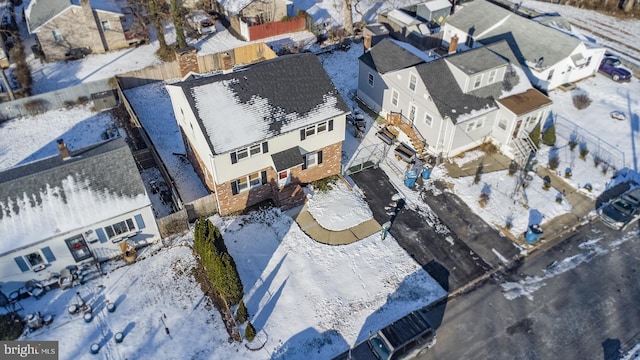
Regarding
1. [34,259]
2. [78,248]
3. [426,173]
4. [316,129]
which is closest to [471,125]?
[426,173]

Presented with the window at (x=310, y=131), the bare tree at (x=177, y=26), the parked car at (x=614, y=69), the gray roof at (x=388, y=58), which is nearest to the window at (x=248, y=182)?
the window at (x=310, y=131)

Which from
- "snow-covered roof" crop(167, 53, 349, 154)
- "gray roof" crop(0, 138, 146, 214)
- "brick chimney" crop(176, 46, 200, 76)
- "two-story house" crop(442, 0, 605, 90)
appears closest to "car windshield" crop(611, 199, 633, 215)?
"two-story house" crop(442, 0, 605, 90)

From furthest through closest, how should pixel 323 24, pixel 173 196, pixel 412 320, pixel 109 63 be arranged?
1. pixel 323 24
2. pixel 109 63
3. pixel 173 196
4. pixel 412 320

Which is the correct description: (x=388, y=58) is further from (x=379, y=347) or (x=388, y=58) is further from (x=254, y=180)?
(x=379, y=347)

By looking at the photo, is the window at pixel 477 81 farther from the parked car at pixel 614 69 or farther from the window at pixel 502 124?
the parked car at pixel 614 69

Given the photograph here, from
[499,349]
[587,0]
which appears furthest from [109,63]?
[587,0]

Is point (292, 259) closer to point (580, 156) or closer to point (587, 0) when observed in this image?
point (580, 156)
